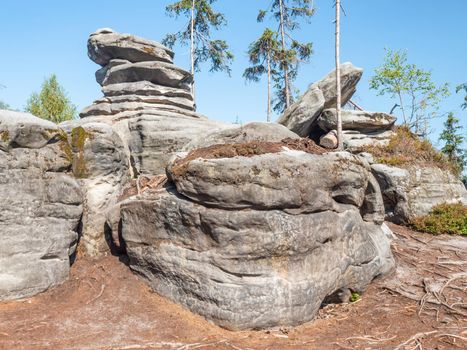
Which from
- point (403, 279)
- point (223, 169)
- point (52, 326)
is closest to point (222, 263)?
point (223, 169)

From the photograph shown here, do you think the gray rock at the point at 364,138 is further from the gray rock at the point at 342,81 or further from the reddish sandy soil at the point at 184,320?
the reddish sandy soil at the point at 184,320

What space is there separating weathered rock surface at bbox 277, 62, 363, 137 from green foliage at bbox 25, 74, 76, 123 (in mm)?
23464

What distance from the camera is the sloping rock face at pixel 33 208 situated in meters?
7.90

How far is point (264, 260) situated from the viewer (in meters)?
7.54

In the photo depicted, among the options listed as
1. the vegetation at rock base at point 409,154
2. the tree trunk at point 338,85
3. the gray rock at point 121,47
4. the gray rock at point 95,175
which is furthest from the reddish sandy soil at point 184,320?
the gray rock at point 121,47

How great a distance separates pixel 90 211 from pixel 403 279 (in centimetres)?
864

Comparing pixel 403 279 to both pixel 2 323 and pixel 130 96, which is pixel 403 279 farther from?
pixel 130 96

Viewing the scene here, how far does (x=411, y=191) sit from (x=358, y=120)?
15.1 feet

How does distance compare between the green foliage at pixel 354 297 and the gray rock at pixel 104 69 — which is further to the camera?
the gray rock at pixel 104 69

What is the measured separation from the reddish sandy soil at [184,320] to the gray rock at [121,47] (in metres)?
9.85

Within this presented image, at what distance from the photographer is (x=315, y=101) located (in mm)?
16859

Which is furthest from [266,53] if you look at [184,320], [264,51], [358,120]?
[184,320]

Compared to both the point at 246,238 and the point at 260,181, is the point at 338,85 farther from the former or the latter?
the point at 246,238

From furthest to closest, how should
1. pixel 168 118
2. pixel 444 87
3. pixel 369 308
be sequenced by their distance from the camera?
pixel 444 87 < pixel 168 118 < pixel 369 308
